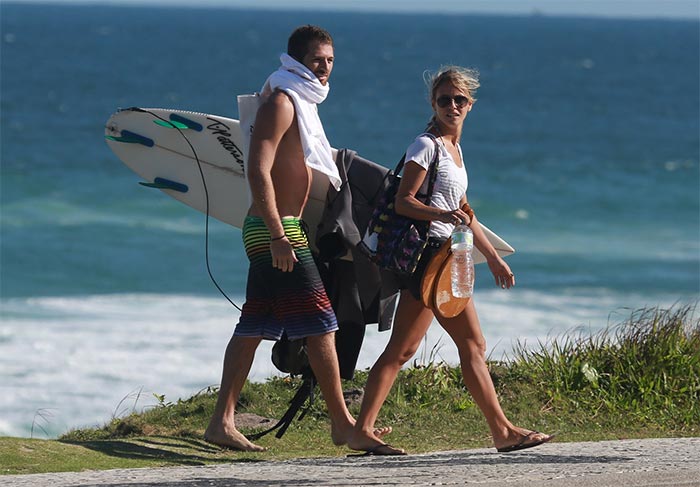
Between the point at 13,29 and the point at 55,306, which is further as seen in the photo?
the point at 13,29

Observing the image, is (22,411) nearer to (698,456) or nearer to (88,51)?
(698,456)

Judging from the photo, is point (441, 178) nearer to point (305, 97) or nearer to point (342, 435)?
point (305, 97)

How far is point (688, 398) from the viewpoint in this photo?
729 centimetres

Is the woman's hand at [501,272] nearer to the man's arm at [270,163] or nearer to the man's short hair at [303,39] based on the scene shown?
the man's arm at [270,163]

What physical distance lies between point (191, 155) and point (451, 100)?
248cm

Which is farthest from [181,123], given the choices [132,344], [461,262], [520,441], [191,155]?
[132,344]

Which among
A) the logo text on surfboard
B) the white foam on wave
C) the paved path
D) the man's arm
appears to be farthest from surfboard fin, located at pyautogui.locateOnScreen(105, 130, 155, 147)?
the paved path

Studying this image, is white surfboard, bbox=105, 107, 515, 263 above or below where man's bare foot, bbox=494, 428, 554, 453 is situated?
above

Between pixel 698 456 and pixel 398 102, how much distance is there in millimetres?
48372

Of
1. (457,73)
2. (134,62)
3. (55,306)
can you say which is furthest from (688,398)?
(134,62)

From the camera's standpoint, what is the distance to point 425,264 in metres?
5.26

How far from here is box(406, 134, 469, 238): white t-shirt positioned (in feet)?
17.1

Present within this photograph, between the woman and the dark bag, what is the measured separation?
0.03 meters

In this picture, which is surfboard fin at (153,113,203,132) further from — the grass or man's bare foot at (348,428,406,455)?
man's bare foot at (348,428,406,455)
